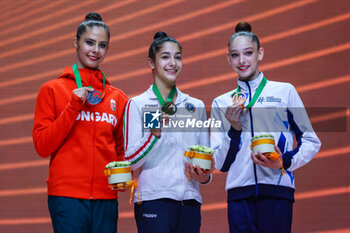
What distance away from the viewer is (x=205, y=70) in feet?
12.4

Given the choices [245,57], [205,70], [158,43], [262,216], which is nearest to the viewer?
[262,216]

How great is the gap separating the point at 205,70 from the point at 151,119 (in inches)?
59.2

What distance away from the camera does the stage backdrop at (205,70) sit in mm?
3676

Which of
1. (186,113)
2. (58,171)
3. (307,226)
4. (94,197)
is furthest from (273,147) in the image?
(307,226)

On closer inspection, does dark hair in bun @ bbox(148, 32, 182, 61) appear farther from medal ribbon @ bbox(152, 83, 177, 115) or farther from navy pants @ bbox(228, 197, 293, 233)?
navy pants @ bbox(228, 197, 293, 233)

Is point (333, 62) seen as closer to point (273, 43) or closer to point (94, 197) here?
point (273, 43)

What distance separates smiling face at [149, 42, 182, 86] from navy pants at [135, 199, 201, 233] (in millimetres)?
691

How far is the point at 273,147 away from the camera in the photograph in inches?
85.6

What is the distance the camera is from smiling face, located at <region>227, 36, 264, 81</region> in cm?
247

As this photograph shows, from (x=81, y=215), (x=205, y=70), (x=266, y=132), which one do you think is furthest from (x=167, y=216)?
(x=205, y=70)

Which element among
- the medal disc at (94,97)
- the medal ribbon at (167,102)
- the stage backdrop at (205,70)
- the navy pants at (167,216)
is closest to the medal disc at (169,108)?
the medal ribbon at (167,102)

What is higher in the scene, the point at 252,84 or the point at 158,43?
the point at 158,43

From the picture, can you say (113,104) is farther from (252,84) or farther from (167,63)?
(252,84)

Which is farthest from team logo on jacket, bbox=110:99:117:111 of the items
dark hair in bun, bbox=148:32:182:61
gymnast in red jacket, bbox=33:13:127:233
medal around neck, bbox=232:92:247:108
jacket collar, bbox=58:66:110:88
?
medal around neck, bbox=232:92:247:108
